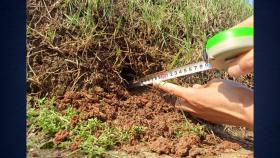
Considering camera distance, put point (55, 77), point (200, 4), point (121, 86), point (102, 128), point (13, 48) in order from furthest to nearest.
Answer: point (200, 4)
point (121, 86)
point (55, 77)
point (102, 128)
point (13, 48)

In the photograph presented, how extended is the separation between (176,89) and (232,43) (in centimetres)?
65

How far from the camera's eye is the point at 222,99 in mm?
1653

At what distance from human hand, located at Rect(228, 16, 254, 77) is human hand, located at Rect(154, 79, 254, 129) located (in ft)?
0.90

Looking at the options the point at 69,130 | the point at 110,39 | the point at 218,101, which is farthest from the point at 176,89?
the point at 69,130

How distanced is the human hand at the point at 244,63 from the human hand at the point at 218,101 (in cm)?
27

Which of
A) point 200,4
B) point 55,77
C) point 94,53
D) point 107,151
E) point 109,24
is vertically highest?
point 200,4

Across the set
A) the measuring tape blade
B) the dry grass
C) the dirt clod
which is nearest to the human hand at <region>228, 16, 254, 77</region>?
the measuring tape blade

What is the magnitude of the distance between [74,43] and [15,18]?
2.53 ft

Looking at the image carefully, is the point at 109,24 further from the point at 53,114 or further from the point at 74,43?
the point at 53,114

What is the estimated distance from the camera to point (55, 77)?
180 centimetres

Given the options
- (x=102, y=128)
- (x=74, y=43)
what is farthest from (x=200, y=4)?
(x=102, y=128)

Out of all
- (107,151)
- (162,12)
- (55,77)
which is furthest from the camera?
(162,12)

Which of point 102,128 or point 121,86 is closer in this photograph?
point 102,128

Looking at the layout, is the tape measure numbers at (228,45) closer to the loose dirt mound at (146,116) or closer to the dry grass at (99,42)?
the loose dirt mound at (146,116)
